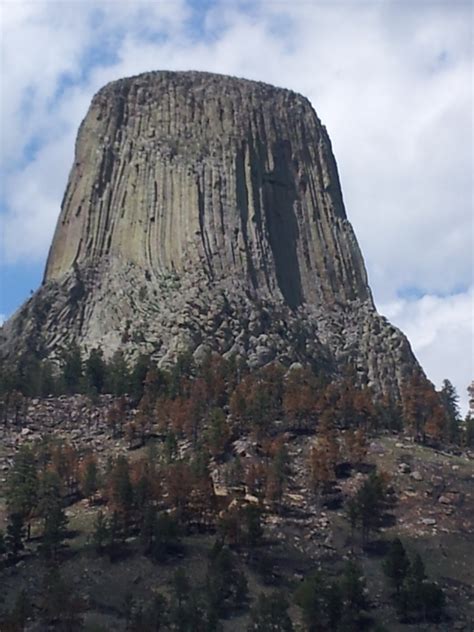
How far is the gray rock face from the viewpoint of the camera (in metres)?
131

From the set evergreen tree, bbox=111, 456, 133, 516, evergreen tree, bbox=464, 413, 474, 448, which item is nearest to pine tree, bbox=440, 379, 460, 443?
evergreen tree, bbox=464, 413, 474, 448

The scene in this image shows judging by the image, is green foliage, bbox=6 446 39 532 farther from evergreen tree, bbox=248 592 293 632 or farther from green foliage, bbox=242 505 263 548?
evergreen tree, bbox=248 592 293 632

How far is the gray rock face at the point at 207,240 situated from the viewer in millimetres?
130625

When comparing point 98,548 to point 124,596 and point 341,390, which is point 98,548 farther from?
point 341,390

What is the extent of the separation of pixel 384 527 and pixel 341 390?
26868mm

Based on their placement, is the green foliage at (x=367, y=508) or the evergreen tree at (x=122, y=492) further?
the green foliage at (x=367, y=508)

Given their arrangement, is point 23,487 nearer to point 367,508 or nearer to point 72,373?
point 367,508

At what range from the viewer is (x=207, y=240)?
137875 mm

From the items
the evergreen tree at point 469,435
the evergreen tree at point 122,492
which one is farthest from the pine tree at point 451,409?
the evergreen tree at point 122,492

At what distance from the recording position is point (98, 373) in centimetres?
11925

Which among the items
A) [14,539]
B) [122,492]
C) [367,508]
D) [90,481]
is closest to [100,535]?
[122,492]

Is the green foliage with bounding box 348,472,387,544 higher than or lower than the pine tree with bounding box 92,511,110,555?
higher

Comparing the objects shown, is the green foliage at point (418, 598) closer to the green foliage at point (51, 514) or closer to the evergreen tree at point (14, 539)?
the green foliage at point (51, 514)

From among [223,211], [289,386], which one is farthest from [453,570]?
[223,211]
